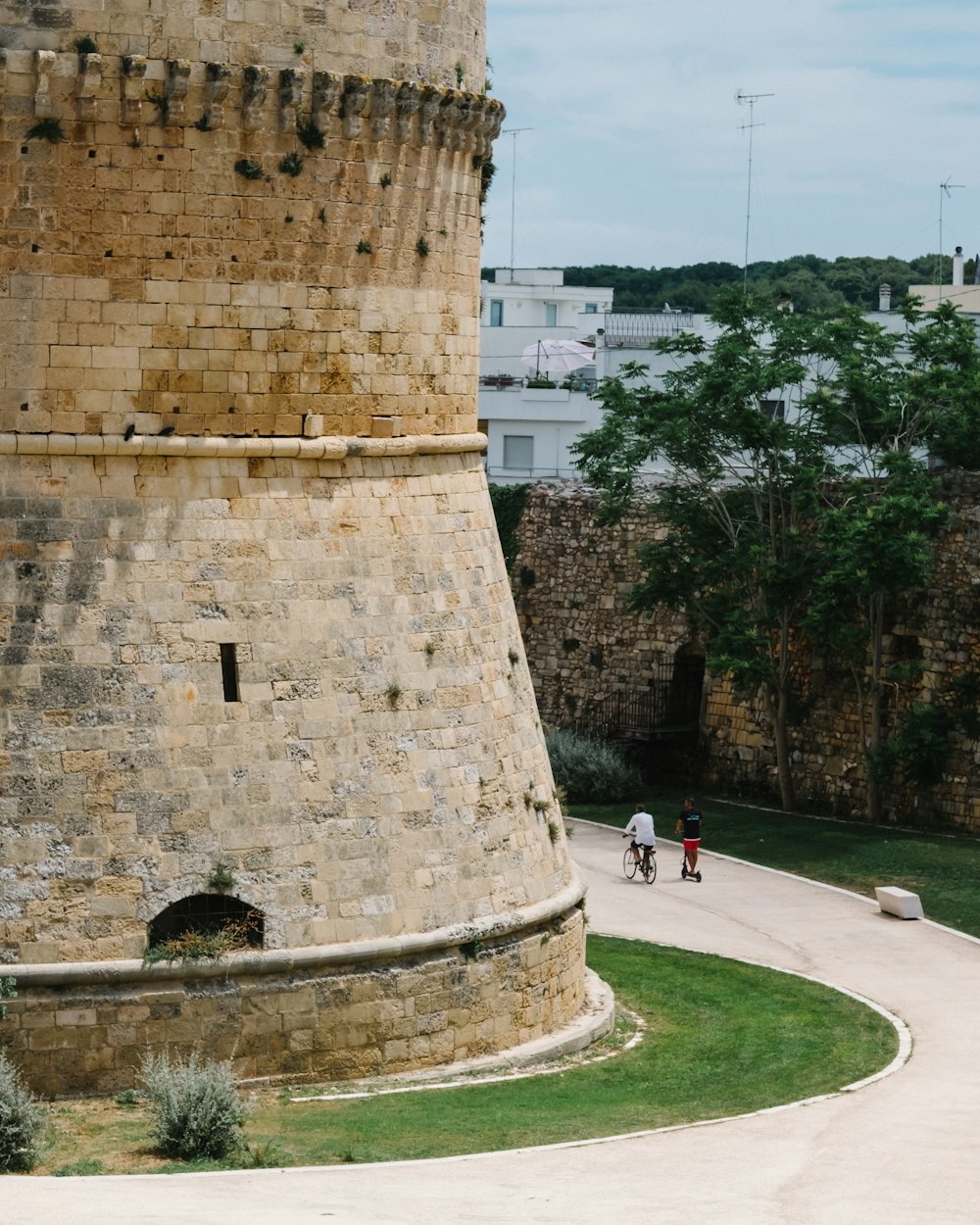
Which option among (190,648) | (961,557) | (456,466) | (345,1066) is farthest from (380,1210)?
(961,557)

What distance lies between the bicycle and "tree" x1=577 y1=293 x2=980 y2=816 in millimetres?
4243

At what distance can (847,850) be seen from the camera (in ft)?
101

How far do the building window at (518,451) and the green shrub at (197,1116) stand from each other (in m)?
39.5

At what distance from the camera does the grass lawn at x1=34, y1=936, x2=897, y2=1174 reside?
615 inches


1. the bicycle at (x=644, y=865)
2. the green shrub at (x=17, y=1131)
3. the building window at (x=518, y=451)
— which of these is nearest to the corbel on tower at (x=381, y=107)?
the green shrub at (x=17, y=1131)

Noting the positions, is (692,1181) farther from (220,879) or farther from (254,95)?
(254,95)

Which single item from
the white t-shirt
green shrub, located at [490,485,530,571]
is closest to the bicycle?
the white t-shirt

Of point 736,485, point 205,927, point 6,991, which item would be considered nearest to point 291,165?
point 205,927

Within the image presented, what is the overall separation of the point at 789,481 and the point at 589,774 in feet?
18.4

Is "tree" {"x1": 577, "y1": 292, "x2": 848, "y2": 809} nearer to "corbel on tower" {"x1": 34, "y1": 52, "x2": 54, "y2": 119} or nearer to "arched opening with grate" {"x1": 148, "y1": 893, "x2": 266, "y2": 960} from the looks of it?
"arched opening with grate" {"x1": 148, "y1": 893, "x2": 266, "y2": 960}

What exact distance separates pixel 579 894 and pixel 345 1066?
3431 mm

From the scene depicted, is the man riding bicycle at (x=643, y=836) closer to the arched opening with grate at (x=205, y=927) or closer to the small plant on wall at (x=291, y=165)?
the arched opening with grate at (x=205, y=927)

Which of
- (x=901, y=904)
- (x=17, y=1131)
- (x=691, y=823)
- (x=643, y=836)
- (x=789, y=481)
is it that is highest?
(x=789, y=481)

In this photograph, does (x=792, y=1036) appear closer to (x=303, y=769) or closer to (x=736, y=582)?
(x=303, y=769)
